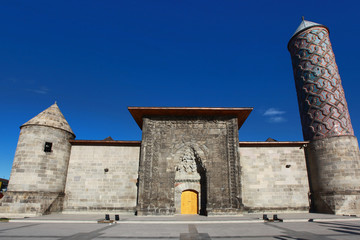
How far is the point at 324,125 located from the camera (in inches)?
532

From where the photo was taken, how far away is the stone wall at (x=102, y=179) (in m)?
13.1

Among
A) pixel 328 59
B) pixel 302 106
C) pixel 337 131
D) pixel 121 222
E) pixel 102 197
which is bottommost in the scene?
pixel 121 222

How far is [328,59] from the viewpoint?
48.0 feet

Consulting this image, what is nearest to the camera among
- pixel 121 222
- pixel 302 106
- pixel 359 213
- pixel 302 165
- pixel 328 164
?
pixel 121 222

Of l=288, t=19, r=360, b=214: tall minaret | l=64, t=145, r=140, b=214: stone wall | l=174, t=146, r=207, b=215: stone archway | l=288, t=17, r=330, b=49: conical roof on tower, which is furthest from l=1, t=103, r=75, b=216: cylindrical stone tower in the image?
l=288, t=17, r=330, b=49: conical roof on tower

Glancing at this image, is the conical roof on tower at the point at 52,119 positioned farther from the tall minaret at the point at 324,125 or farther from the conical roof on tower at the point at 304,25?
the conical roof on tower at the point at 304,25

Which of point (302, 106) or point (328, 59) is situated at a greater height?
point (328, 59)

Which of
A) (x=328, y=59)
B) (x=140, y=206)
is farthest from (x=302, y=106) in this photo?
(x=140, y=206)

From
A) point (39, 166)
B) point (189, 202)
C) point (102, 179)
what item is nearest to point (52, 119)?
point (39, 166)

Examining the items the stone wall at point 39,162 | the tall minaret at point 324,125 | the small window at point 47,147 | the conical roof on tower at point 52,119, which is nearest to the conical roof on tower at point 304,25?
the tall minaret at point 324,125

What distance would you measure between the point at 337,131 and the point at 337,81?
3636mm

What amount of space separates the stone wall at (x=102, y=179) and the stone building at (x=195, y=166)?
6 centimetres

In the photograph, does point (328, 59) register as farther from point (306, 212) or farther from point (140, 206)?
point (140, 206)

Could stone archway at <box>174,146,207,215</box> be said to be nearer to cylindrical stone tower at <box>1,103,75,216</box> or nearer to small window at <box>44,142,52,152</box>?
cylindrical stone tower at <box>1,103,75,216</box>
